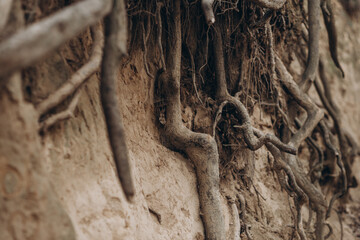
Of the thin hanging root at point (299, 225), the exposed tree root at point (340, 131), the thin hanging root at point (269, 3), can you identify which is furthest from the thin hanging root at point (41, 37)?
the exposed tree root at point (340, 131)

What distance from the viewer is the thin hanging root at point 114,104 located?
2041 millimetres

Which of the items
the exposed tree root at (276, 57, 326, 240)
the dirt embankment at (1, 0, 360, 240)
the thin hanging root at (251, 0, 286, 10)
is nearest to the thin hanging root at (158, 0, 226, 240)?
the dirt embankment at (1, 0, 360, 240)

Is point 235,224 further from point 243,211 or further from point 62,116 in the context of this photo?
point 62,116

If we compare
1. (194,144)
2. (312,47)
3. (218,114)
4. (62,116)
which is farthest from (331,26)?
(62,116)

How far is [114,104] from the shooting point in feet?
6.81

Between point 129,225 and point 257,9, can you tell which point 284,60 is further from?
point 129,225

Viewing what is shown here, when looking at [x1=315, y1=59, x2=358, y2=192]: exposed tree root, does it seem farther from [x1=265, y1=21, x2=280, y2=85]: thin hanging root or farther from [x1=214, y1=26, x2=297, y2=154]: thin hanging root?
[x1=214, y1=26, x2=297, y2=154]: thin hanging root

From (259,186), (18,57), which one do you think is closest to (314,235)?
(259,186)

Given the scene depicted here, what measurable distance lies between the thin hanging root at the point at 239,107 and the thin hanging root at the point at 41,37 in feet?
6.74

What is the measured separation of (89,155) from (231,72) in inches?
81.7

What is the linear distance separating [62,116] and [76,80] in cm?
21

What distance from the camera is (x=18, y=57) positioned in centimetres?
152

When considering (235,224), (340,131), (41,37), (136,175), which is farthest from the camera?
(340,131)

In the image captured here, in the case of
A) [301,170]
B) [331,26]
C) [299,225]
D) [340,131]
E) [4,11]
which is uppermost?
[331,26]
